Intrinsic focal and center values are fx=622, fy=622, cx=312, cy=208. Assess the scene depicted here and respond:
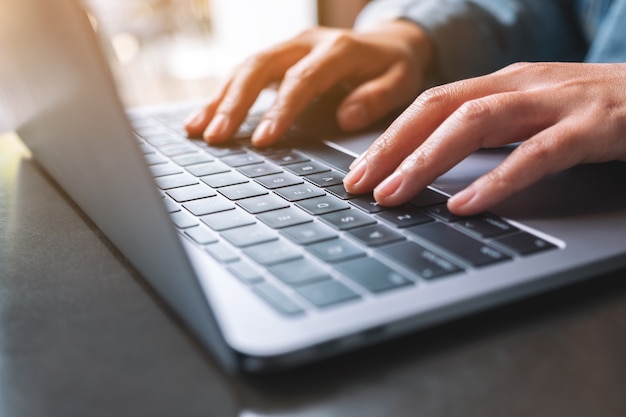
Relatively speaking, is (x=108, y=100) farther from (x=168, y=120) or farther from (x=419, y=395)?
(x=168, y=120)

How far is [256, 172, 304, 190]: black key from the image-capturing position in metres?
0.48

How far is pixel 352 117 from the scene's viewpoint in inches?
25.5

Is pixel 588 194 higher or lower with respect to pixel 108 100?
lower

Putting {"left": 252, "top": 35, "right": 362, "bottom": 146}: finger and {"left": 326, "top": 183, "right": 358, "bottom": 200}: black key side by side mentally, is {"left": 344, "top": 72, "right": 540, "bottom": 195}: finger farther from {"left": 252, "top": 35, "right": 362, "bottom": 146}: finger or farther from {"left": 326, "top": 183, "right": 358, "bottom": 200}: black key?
{"left": 252, "top": 35, "right": 362, "bottom": 146}: finger

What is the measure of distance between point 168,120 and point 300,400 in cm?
54

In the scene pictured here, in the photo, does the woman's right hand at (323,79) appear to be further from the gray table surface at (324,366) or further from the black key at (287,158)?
the gray table surface at (324,366)

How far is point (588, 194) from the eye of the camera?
0.42 metres

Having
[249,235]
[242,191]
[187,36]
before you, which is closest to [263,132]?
[242,191]

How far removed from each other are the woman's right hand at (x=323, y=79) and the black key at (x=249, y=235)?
236mm

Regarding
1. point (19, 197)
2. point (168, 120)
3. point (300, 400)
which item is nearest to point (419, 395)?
point (300, 400)

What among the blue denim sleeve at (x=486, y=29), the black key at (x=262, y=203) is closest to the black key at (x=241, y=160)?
the black key at (x=262, y=203)

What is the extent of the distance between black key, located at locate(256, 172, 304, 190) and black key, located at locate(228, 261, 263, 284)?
6.0 inches

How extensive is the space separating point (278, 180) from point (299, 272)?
0.63 feet

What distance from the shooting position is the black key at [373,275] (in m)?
0.29
